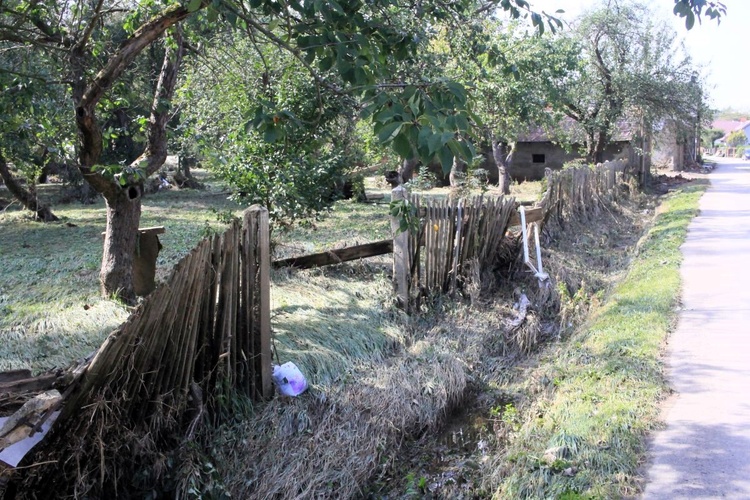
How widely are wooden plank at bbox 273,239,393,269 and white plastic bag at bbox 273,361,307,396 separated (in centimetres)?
268

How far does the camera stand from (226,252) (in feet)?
15.6

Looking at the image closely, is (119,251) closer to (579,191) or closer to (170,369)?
(170,369)

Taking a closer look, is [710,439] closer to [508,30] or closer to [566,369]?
[566,369]

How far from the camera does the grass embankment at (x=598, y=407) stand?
3889 millimetres

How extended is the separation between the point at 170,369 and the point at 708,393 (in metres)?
4.00

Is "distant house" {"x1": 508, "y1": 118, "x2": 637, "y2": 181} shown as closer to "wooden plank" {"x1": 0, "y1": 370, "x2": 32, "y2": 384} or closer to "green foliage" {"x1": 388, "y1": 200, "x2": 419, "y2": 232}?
"green foliage" {"x1": 388, "y1": 200, "x2": 419, "y2": 232}

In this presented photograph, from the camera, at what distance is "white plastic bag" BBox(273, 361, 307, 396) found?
17.3 ft

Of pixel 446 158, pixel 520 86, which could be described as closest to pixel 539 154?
pixel 520 86

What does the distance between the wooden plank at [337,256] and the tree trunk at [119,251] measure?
1.76 metres

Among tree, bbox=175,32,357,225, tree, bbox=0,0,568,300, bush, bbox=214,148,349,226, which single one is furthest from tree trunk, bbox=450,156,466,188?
tree, bbox=0,0,568,300

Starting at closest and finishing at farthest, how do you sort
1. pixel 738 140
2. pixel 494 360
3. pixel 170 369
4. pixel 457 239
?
pixel 170 369 → pixel 494 360 → pixel 457 239 → pixel 738 140

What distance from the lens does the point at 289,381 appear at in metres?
5.29

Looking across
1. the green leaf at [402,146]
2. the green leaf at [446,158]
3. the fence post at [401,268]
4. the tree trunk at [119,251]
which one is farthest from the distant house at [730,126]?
the green leaf at [446,158]

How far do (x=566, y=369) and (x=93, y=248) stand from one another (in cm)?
798
